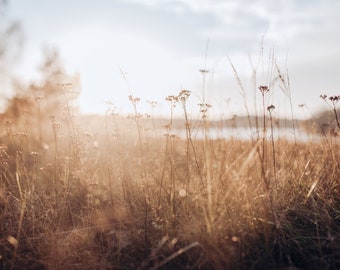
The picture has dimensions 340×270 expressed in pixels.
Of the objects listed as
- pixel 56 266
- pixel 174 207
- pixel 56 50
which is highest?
pixel 56 50

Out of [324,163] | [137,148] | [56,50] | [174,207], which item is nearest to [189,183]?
[174,207]

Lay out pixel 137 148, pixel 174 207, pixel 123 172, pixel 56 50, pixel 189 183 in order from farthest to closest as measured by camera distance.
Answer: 1. pixel 56 50
2. pixel 137 148
3. pixel 123 172
4. pixel 189 183
5. pixel 174 207

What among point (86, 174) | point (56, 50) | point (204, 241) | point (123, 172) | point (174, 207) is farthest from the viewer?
point (56, 50)

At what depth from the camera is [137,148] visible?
6.62 m

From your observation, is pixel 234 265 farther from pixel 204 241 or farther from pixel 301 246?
pixel 301 246

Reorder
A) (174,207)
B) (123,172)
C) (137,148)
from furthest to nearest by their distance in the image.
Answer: (137,148), (123,172), (174,207)

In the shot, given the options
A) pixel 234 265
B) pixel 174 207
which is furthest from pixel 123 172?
pixel 234 265

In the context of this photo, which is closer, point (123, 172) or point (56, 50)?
point (123, 172)

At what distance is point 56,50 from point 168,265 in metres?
15.3

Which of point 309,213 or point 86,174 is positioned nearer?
point 309,213

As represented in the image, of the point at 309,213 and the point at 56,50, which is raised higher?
the point at 56,50

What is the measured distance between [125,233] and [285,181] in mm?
1487

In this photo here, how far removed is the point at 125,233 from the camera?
2797 mm

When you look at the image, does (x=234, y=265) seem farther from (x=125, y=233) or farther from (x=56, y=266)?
(x=56, y=266)
